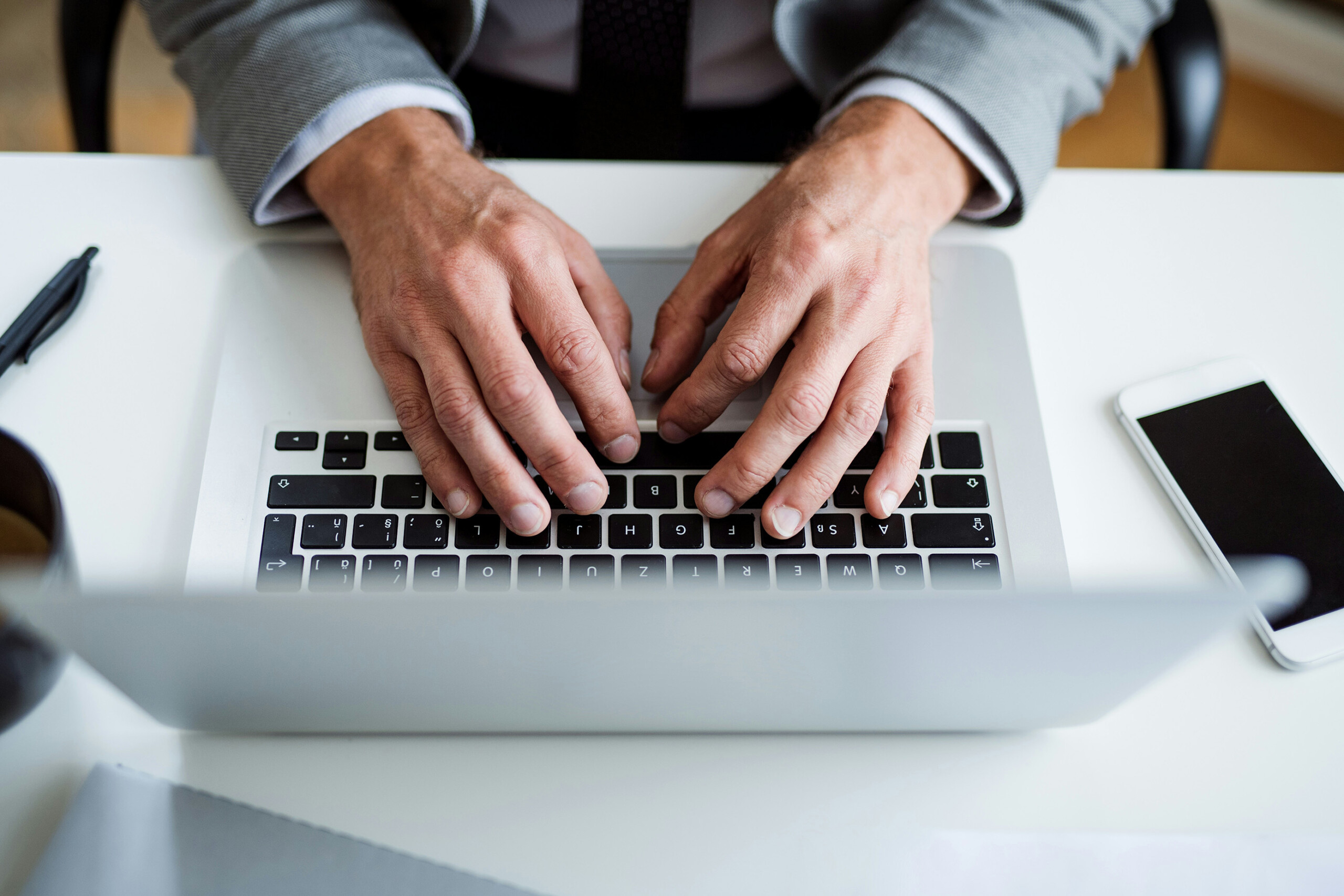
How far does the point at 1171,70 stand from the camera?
0.72 metres

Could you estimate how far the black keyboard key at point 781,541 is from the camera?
452mm

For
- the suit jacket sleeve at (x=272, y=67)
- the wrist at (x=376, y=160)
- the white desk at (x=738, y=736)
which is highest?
the suit jacket sleeve at (x=272, y=67)

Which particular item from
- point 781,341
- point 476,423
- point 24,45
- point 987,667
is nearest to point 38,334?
point 476,423

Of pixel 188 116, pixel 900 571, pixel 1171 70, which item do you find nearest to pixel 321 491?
pixel 900 571

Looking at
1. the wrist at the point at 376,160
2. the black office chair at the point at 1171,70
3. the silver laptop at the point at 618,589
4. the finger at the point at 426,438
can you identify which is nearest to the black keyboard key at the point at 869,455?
the silver laptop at the point at 618,589

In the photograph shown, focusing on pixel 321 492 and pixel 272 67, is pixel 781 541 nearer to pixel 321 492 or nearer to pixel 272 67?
pixel 321 492

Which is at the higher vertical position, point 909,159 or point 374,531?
point 909,159

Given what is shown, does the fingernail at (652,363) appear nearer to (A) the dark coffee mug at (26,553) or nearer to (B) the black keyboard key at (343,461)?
(B) the black keyboard key at (343,461)

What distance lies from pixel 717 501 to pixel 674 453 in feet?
0.16

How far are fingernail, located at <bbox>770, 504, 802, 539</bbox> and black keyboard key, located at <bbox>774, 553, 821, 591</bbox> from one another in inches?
0.5

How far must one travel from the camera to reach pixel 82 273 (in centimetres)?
55

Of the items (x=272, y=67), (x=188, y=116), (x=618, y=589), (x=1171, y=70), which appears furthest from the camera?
(x=188, y=116)

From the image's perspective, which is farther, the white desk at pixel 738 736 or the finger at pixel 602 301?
the finger at pixel 602 301

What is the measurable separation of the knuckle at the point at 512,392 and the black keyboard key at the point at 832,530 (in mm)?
164
